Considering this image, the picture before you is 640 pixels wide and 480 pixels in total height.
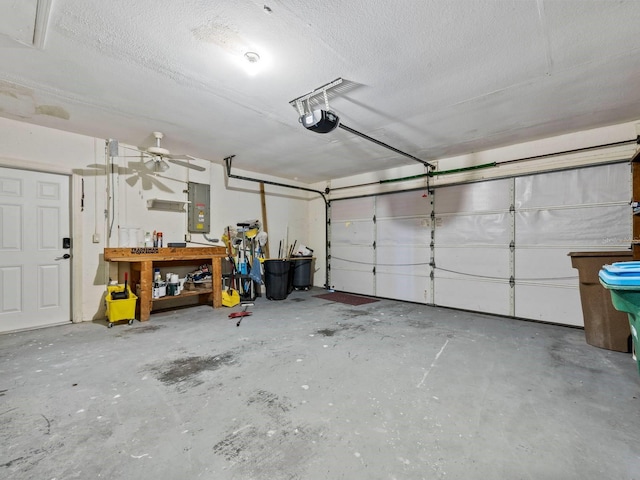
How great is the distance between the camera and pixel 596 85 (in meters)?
2.75

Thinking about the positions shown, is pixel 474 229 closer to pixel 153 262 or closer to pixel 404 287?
pixel 404 287

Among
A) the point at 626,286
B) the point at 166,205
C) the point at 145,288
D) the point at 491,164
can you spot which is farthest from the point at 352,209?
the point at 626,286

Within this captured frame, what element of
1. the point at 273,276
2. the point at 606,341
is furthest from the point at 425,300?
the point at 273,276

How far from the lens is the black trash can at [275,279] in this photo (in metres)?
5.58

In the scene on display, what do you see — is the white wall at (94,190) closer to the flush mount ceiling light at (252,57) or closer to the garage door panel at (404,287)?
the flush mount ceiling light at (252,57)

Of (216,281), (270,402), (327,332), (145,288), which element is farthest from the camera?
(216,281)

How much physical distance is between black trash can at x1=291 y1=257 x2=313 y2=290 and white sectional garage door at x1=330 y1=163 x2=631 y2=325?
116cm

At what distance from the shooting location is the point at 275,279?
5.58 meters

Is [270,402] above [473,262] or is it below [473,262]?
below

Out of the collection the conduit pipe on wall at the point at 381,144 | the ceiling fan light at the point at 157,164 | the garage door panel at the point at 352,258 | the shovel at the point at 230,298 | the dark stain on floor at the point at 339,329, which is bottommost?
the dark stain on floor at the point at 339,329

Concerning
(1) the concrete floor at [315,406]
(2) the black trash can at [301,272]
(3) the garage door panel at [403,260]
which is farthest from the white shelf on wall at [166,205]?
(3) the garage door panel at [403,260]

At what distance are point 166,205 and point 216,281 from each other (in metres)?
1.60

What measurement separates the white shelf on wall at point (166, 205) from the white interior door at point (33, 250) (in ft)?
3.48

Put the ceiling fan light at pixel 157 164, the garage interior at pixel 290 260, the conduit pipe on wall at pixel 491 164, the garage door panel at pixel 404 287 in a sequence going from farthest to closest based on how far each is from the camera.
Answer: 1. the garage door panel at pixel 404 287
2. the ceiling fan light at pixel 157 164
3. the conduit pipe on wall at pixel 491 164
4. the garage interior at pixel 290 260
